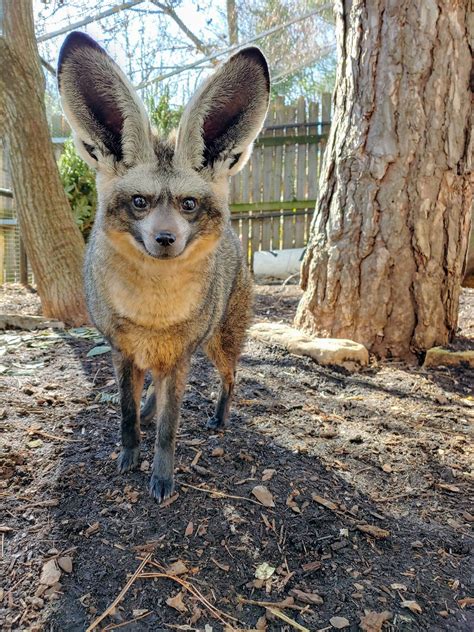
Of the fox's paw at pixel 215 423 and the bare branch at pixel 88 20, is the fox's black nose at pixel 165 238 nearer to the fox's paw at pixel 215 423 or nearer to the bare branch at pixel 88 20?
the fox's paw at pixel 215 423

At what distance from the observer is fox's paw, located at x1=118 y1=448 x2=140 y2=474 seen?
2572mm

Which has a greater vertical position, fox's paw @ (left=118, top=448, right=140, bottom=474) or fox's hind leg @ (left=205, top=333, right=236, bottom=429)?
fox's hind leg @ (left=205, top=333, right=236, bottom=429)

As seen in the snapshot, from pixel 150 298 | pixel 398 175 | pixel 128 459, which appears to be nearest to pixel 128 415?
pixel 128 459

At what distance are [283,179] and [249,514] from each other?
819cm

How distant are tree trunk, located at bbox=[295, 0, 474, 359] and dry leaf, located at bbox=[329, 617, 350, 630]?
2673 mm

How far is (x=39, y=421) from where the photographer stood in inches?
119

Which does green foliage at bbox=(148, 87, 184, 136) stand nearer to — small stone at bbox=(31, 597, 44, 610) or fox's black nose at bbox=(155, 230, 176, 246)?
fox's black nose at bbox=(155, 230, 176, 246)

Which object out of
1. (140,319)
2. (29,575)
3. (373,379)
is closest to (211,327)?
(140,319)

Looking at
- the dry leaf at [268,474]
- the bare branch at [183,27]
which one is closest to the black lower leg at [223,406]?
the dry leaf at [268,474]

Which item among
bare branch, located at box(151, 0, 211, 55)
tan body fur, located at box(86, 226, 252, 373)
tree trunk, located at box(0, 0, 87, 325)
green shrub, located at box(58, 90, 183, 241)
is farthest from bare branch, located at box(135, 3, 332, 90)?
tan body fur, located at box(86, 226, 252, 373)

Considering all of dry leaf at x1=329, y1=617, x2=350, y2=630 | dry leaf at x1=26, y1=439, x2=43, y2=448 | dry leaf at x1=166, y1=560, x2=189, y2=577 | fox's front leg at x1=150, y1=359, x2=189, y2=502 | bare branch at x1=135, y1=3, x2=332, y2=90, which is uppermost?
bare branch at x1=135, y1=3, x2=332, y2=90

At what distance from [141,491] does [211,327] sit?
92 centimetres

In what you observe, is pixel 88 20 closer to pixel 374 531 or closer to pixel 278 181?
pixel 278 181

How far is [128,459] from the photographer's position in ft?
8.50
